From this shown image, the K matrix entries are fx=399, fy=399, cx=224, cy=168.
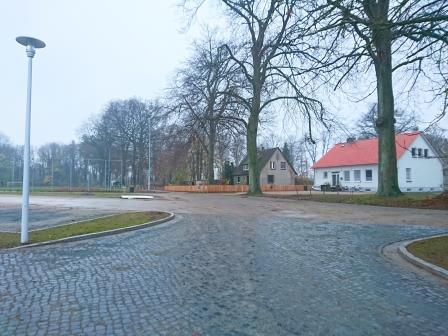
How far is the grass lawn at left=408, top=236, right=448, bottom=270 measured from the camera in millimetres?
7942

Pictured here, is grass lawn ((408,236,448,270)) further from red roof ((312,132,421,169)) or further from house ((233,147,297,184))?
house ((233,147,297,184))

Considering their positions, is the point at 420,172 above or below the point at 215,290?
above

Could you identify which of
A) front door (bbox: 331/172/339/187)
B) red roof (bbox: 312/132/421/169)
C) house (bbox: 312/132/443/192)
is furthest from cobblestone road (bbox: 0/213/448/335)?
front door (bbox: 331/172/339/187)

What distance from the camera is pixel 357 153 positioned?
52094 millimetres

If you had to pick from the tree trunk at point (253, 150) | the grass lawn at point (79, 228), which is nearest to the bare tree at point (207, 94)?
the tree trunk at point (253, 150)

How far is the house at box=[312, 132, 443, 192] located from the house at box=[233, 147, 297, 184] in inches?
559

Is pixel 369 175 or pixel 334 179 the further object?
pixel 334 179

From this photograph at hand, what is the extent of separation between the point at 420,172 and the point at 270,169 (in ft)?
84.0

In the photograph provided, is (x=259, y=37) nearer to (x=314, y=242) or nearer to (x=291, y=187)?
(x=314, y=242)

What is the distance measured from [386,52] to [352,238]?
5698mm

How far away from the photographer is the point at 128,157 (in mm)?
69438

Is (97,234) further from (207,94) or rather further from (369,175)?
(369,175)

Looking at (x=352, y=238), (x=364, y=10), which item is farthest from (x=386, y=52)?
(x=352, y=238)

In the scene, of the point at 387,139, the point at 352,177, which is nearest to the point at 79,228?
the point at 387,139
